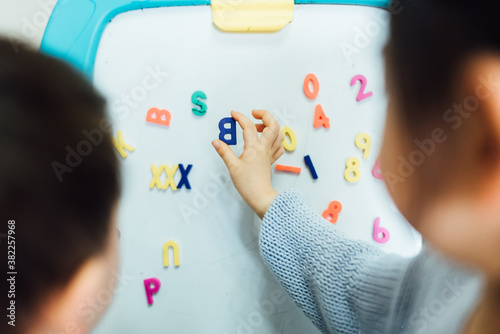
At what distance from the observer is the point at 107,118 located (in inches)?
21.5

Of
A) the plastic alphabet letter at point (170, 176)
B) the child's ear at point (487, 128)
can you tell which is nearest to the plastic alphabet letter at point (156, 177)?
the plastic alphabet letter at point (170, 176)

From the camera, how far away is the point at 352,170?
573 mm

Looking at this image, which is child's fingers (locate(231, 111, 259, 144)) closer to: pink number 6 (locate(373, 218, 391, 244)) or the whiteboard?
the whiteboard

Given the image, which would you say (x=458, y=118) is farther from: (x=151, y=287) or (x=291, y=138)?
(x=151, y=287)

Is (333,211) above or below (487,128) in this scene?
below

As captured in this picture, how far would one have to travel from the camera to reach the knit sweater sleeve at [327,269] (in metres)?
0.42

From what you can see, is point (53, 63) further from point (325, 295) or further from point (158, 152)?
point (325, 295)

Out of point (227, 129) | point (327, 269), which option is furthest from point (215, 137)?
point (327, 269)

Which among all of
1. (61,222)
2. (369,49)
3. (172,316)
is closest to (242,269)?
(172,316)

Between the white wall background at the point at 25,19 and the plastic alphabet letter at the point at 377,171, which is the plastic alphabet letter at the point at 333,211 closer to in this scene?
the plastic alphabet letter at the point at 377,171

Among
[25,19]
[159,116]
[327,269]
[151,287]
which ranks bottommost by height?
[151,287]

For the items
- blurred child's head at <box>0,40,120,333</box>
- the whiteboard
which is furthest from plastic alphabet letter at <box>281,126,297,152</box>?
blurred child's head at <box>0,40,120,333</box>

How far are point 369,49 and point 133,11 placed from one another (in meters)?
0.32

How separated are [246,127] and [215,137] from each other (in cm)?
5
